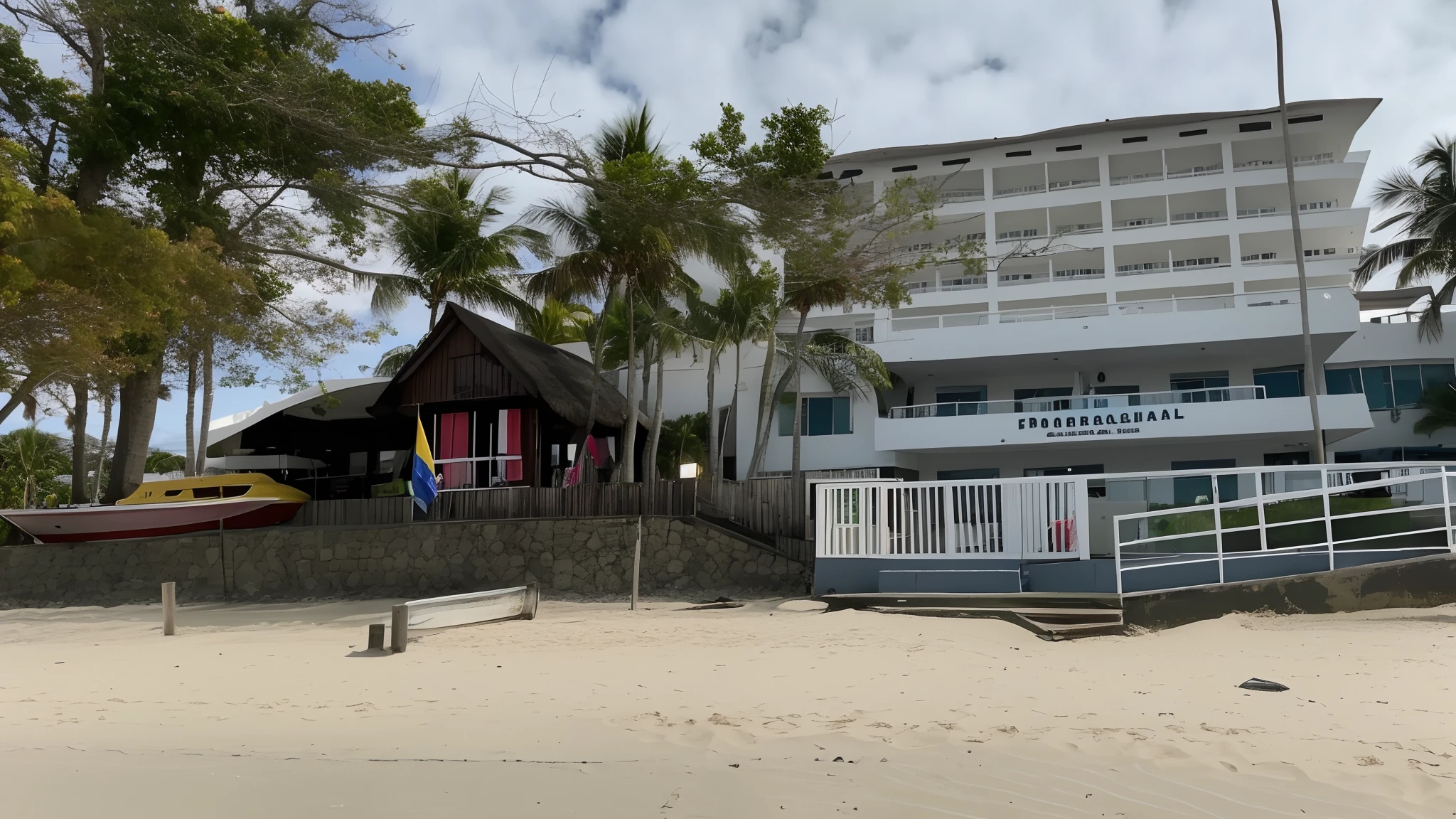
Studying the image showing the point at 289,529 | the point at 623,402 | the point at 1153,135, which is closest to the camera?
the point at 289,529

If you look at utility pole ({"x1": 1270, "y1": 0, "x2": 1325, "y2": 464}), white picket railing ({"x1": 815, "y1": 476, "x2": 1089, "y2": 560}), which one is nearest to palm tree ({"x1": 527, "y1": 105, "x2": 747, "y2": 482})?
white picket railing ({"x1": 815, "y1": 476, "x2": 1089, "y2": 560})

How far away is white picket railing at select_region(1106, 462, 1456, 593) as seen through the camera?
35.4 ft

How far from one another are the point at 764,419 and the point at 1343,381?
1664 cm

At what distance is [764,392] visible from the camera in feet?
77.5

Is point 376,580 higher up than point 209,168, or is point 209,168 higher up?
point 209,168

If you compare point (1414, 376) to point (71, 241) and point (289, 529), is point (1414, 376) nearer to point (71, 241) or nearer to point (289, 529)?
point (289, 529)

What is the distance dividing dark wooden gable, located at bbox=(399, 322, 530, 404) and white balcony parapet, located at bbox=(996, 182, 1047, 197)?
22457mm

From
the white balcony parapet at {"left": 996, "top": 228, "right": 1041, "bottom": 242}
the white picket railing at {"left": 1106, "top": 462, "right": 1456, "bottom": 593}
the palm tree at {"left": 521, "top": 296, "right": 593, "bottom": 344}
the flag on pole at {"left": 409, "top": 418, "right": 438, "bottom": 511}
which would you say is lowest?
the white picket railing at {"left": 1106, "top": 462, "right": 1456, "bottom": 593}

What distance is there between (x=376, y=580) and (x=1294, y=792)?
1767cm

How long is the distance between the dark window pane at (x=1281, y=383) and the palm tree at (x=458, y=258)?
20119 mm

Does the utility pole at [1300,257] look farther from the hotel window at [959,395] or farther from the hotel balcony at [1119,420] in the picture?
the hotel window at [959,395]

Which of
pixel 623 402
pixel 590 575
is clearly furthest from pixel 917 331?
pixel 590 575

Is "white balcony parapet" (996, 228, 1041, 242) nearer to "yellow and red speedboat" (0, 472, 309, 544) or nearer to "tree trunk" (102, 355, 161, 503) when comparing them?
"yellow and red speedboat" (0, 472, 309, 544)

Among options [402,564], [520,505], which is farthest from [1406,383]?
[402,564]
